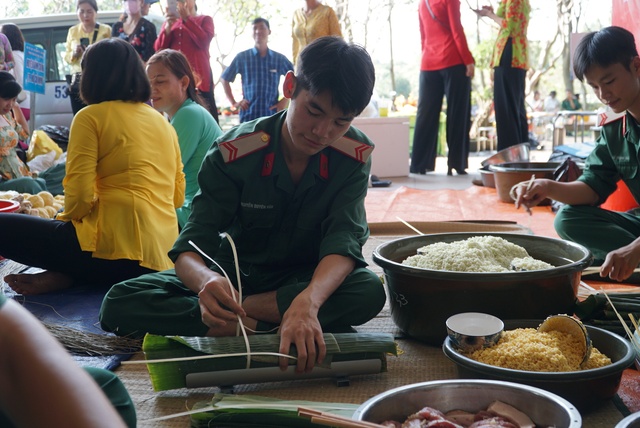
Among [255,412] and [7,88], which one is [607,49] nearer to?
[255,412]

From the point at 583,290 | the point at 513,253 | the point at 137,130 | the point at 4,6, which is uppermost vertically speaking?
the point at 4,6

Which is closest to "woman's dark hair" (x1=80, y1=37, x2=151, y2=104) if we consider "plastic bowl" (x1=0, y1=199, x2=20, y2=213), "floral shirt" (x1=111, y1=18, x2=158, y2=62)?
"plastic bowl" (x1=0, y1=199, x2=20, y2=213)

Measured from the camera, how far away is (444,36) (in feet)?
21.2

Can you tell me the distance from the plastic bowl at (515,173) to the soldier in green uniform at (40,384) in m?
4.37

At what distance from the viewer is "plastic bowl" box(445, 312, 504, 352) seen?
1686mm

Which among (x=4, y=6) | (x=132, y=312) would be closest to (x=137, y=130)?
(x=132, y=312)

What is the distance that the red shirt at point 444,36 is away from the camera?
21.0 ft

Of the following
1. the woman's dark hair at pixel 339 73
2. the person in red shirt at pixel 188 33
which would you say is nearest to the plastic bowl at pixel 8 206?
the woman's dark hair at pixel 339 73

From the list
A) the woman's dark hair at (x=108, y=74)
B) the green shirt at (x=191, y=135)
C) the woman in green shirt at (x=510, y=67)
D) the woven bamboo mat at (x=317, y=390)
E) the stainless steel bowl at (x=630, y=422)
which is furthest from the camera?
the woman in green shirt at (x=510, y=67)

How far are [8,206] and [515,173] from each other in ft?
10.7

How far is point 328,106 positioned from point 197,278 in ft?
1.88

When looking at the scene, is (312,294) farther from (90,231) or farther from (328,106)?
(90,231)

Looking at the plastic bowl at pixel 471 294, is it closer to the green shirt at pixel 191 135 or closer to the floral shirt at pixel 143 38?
the green shirt at pixel 191 135

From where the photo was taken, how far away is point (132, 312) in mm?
2068
